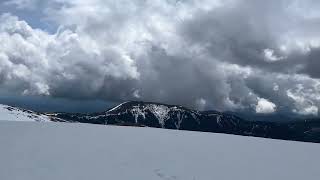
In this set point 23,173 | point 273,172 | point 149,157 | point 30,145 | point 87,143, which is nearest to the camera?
point 23,173

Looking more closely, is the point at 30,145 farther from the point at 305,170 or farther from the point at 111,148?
the point at 305,170

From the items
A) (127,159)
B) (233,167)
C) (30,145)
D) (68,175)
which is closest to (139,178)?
(68,175)

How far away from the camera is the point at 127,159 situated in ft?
65.3

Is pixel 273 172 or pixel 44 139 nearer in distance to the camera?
pixel 273 172

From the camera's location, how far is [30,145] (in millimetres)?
23047

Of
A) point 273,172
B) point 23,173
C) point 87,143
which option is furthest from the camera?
point 87,143

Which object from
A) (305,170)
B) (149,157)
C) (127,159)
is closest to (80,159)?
(127,159)

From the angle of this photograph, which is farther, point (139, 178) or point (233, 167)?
point (233, 167)

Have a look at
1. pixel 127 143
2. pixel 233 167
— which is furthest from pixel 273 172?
pixel 127 143

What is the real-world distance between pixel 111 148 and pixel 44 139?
220 inches

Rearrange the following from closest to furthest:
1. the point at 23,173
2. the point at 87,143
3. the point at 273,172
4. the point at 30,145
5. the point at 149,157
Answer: the point at 23,173, the point at 273,172, the point at 149,157, the point at 30,145, the point at 87,143

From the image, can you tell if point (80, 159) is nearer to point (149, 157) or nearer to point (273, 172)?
point (149, 157)

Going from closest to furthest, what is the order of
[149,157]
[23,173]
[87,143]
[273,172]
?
[23,173], [273,172], [149,157], [87,143]

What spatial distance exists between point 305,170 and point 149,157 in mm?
7795
